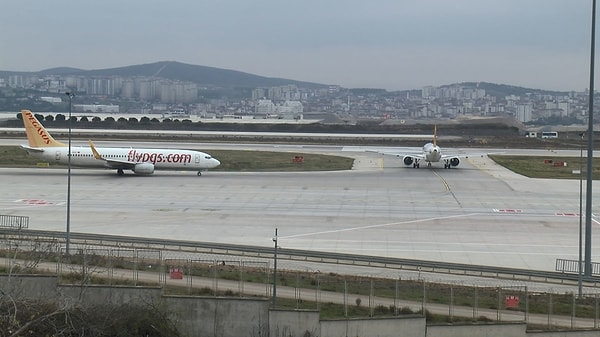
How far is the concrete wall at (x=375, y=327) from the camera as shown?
26.6 m

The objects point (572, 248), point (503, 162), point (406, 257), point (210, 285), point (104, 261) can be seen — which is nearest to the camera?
point (210, 285)

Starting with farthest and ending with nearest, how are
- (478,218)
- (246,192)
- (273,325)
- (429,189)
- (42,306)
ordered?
1. (429,189)
2. (246,192)
3. (478,218)
4. (273,325)
5. (42,306)

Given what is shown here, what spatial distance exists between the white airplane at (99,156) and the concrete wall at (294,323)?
52.0 meters

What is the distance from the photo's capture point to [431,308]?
1108 inches

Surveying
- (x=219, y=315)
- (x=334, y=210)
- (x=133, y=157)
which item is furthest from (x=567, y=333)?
(x=133, y=157)

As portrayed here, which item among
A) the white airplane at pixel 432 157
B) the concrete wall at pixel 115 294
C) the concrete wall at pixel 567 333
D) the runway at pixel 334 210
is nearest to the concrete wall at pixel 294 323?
the concrete wall at pixel 115 294

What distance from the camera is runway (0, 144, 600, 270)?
43.5m

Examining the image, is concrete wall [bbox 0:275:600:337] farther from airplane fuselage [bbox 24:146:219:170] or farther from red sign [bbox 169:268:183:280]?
airplane fuselage [bbox 24:146:219:170]

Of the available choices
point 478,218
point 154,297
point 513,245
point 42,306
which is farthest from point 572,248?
point 42,306

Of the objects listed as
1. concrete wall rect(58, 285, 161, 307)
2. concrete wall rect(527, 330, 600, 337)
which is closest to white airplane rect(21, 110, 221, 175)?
concrete wall rect(58, 285, 161, 307)

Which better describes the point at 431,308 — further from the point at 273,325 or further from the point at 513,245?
the point at 513,245

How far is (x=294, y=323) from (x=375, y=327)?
9.28 ft

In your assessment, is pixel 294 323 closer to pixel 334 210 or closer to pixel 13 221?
pixel 13 221

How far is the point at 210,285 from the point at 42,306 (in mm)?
6824
